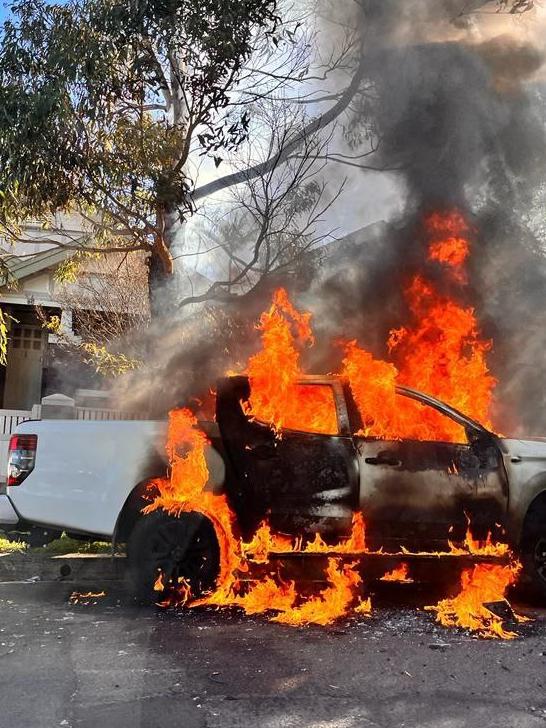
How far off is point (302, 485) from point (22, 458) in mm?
2357

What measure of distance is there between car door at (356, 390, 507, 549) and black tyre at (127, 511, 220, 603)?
1.21 metres

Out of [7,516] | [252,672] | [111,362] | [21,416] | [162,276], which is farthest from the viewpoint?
[111,362]

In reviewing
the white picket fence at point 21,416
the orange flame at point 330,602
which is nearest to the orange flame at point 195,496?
the orange flame at point 330,602

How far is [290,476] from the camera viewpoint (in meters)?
5.13

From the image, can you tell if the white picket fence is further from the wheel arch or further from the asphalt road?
the asphalt road

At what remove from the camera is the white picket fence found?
1082 centimetres

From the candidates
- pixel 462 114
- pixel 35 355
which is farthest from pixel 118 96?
pixel 35 355

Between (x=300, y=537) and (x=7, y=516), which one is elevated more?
(x=300, y=537)

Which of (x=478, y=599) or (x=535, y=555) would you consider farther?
(x=535, y=555)

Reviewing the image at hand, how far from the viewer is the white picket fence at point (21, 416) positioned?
10.8 meters

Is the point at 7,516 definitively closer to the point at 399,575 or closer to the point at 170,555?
the point at 170,555

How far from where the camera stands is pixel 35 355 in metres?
15.8

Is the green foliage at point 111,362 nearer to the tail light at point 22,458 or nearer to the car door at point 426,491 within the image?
the tail light at point 22,458

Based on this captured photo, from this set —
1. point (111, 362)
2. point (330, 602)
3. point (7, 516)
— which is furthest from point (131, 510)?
point (111, 362)
